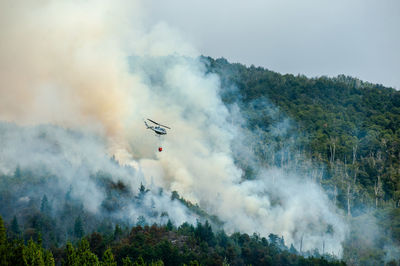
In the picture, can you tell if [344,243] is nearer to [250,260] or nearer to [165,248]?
[250,260]

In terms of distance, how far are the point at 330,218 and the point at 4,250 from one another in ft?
434

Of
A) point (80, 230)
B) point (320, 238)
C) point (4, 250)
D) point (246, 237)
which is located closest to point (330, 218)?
point (320, 238)

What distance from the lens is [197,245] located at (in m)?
162

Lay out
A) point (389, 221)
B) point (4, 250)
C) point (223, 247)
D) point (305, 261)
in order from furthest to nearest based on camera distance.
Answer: point (389, 221) → point (223, 247) → point (305, 261) → point (4, 250)

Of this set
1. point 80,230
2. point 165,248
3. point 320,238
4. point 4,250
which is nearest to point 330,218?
point 320,238

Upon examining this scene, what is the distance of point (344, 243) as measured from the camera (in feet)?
596

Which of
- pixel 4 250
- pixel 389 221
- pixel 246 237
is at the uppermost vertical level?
pixel 389 221

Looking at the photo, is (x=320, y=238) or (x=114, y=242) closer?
(x=114, y=242)

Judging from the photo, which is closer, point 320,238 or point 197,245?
point 197,245

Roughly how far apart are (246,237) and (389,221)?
5253 centimetres

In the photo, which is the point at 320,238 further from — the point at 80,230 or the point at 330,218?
the point at 80,230

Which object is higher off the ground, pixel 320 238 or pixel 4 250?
pixel 320 238

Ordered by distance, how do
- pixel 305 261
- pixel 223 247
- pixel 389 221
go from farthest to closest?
1. pixel 389 221
2. pixel 223 247
3. pixel 305 261

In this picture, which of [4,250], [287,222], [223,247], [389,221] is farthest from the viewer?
[287,222]
